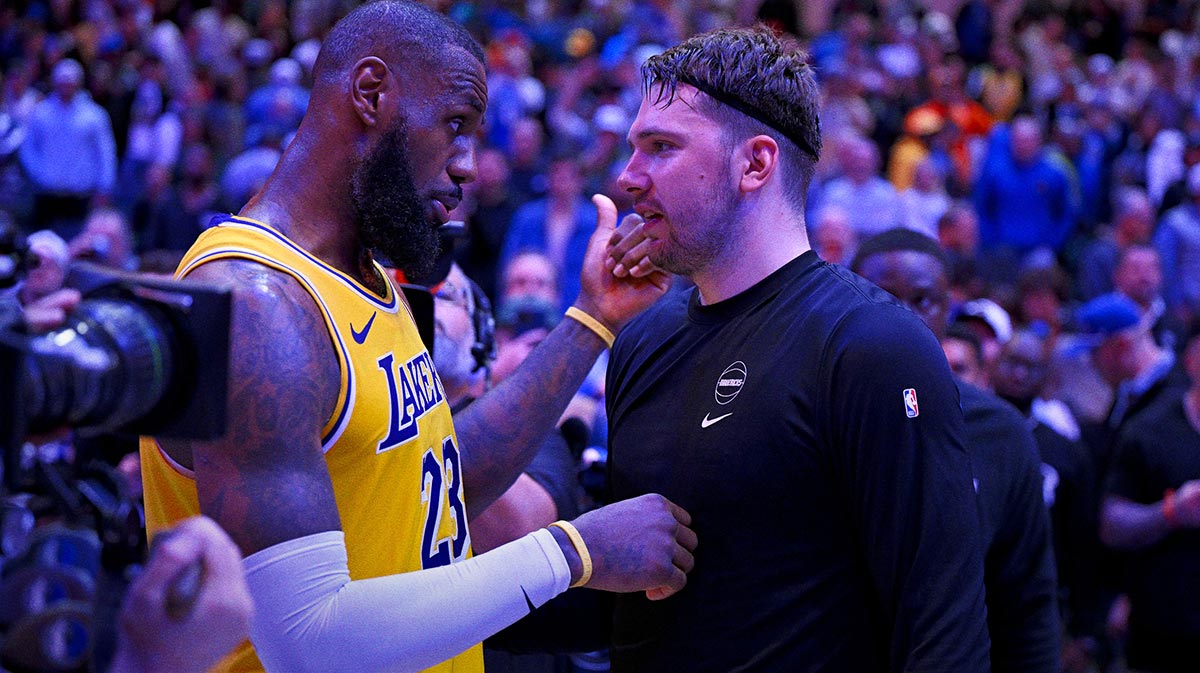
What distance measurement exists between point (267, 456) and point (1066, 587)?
520 cm

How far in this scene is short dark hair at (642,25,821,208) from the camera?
2.77m

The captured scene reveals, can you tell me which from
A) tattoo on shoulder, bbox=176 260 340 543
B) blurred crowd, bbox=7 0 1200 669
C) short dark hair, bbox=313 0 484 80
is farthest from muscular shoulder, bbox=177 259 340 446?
blurred crowd, bbox=7 0 1200 669

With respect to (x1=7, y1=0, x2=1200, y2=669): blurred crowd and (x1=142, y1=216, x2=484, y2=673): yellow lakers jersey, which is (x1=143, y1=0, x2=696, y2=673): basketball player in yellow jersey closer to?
(x1=142, y1=216, x2=484, y2=673): yellow lakers jersey

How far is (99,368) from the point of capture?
1.57 metres

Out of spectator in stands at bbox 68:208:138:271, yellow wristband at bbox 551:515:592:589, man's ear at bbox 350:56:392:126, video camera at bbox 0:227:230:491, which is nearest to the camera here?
video camera at bbox 0:227:230:491

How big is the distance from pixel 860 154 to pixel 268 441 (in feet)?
30.8

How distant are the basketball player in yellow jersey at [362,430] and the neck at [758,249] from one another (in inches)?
19.8

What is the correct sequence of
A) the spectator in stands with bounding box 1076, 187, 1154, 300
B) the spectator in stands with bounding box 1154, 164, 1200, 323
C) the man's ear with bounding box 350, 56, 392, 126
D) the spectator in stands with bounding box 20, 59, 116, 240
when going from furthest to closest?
the spectator in stands with bounding box 20, 59, 116, 240
the spectator in stands with bounding box 1154, 164, 1200, 323
the spectator in stands with bounding box 1076, 187, 1154, 300
the man's ear with bounding box 350, 56, 392, 126

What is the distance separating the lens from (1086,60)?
17.3 metres

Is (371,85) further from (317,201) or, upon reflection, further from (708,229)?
(708,229)

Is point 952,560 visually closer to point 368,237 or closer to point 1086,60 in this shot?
point 368,237

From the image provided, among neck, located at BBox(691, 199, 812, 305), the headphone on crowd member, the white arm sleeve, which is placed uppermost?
neck, located at BBox(691, 199, 812, 305)

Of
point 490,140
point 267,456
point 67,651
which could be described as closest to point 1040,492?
point 267,456

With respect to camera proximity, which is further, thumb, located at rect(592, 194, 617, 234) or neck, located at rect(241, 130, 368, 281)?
thumb, located at rect(592, 194, 617, 234)
